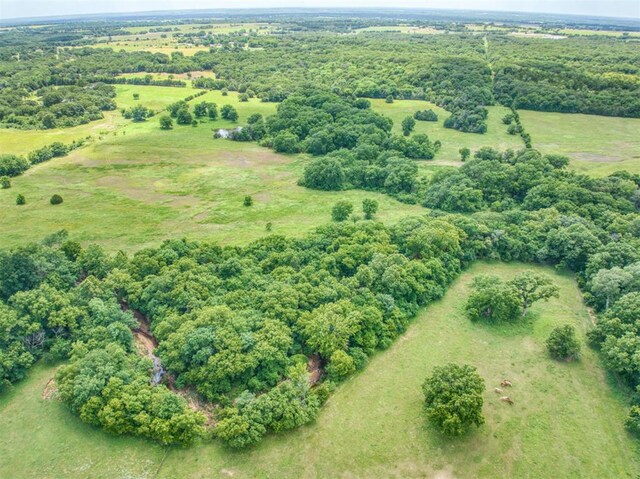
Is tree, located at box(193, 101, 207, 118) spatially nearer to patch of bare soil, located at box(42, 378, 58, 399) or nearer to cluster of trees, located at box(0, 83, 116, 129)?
cluster of trees, located at box(0, 83, 116, 129)

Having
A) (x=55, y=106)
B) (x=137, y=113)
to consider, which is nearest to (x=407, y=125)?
(x=137, y=113)

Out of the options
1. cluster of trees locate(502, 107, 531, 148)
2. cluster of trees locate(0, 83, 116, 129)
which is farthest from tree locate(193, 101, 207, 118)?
cluster of trees locate(502, 107, 531, 148)

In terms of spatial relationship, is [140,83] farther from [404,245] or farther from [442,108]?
[404,245]

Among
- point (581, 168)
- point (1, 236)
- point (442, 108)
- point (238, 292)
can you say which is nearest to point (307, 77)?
point (442, 108)

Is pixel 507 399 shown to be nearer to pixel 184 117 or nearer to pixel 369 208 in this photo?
pixel 369 208

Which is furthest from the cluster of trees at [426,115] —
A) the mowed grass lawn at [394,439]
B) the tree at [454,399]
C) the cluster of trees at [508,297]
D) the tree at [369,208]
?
the tree at [454,399]

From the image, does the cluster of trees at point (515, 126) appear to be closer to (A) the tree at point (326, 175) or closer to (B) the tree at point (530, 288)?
(A) the tree at point (326, 175)
